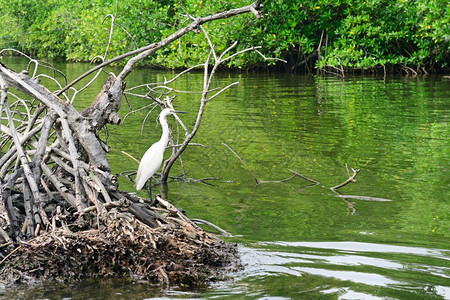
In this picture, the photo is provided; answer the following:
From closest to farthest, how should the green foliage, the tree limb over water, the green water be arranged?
the tree limb over water → the green water → the green foliage

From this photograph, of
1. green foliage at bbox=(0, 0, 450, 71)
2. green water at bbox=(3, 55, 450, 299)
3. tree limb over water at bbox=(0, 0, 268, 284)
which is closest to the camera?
tree limb over water at bbox=(0, 0, 268, 284)

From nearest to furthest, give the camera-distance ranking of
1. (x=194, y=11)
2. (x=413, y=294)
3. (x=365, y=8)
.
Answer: (x=413, y=294), (x=365, y=8), (x=194, y=11)

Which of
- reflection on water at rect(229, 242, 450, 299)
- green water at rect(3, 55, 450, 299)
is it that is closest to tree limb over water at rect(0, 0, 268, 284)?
green water at rect(3, 55, 450, 299)

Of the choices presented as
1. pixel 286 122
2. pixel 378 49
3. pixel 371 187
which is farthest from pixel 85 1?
pixel 371 187

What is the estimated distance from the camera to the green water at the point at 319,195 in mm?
4922

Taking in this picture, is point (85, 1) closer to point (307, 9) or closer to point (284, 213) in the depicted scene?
point (307, 9)

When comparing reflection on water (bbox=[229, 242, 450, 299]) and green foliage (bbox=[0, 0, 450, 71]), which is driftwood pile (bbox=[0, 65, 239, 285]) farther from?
green foliage (bbox=[0, 0, 450, 71])

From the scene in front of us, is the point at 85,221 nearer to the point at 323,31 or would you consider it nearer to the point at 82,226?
the point at 82,226

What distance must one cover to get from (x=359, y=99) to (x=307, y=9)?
25.8 ft

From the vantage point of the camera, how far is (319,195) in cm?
785

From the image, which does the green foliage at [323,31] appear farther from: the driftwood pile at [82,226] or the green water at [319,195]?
the driftwood pile at [82,226]

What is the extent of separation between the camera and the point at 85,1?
33.6 metres

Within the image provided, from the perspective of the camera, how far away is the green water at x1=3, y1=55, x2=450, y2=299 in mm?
4922

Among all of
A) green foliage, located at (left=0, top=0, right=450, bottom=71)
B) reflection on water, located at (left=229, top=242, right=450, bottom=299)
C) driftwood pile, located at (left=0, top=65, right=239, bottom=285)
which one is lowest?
reflection on water, located at (left=229, top=242, right=450, bottom=299)
